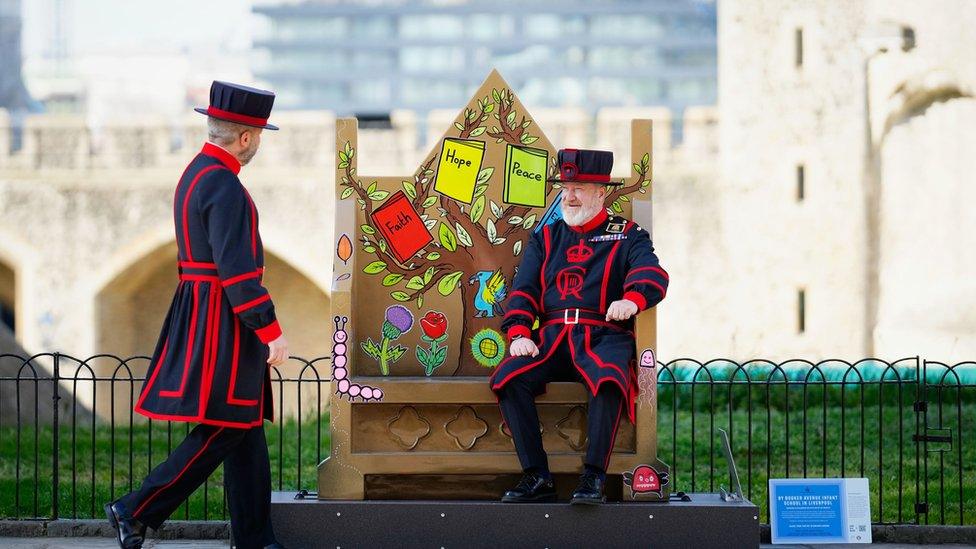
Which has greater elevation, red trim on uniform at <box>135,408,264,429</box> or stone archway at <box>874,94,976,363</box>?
stone archway at <box>874,94,976,363</box>

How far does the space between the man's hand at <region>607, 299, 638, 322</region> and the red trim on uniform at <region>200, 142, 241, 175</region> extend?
1412 mm

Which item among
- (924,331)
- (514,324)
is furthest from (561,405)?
(924,331)

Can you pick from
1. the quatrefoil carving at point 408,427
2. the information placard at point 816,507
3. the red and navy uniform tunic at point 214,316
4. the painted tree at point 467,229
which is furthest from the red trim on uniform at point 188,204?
the information placard at point 816,507

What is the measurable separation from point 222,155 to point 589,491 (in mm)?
1728

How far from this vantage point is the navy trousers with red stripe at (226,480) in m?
4.09

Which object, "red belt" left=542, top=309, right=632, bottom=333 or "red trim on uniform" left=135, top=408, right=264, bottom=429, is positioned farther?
"red belt" left=542, top=309, right=632, bottom=333

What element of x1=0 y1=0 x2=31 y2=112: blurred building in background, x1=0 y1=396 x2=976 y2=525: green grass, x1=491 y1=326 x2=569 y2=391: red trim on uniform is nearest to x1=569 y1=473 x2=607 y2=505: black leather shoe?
x1=491 y1=326 x2=569 y2=391: red trim on uniform

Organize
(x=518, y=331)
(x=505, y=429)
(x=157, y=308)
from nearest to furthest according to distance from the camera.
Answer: (x=518, y=331), (x=505, y=429), (x=157, y=308)

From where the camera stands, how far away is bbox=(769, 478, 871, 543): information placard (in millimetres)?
4891

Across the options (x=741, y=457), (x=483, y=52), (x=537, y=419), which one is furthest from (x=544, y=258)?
(x=483, y=52)

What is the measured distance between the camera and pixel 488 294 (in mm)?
4922

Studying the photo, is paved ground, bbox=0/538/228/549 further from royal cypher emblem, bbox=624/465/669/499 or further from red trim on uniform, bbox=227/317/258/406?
royal cypher emblem, bbox=624/465/669/499

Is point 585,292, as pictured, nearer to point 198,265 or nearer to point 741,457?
point 198,265

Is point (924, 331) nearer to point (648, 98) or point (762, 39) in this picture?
point (762, 39)
